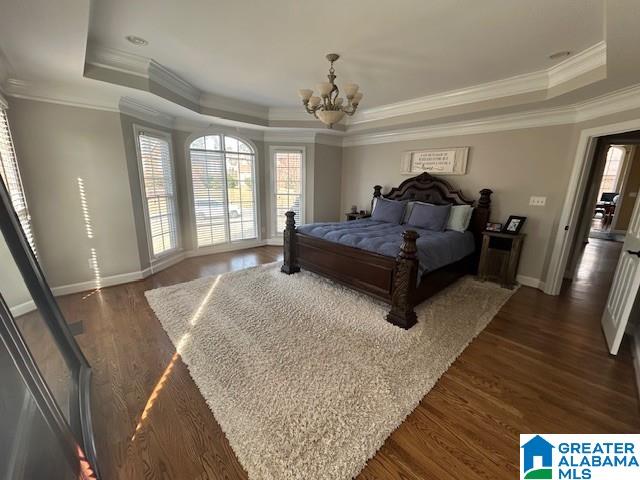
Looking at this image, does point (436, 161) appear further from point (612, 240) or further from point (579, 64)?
point (612, 240)

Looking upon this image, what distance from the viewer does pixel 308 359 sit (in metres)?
2.08

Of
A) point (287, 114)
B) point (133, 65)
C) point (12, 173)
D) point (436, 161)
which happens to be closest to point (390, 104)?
point (436, 161)

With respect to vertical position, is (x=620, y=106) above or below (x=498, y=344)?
above

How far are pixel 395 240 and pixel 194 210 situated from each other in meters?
3.43

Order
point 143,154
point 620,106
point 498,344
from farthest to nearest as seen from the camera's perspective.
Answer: point 143,154, point 620,106, point 498,344

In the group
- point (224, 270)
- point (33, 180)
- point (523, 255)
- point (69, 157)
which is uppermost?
point (69, 157)

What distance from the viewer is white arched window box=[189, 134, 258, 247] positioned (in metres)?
4.55

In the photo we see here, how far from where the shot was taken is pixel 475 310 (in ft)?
9.58

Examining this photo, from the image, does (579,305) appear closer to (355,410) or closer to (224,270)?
(355,410)

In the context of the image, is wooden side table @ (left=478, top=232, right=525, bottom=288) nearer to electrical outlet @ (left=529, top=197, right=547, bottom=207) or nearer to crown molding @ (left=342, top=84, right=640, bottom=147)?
electrical outlet @ (left=529, top=197, right=547, bottom=207)

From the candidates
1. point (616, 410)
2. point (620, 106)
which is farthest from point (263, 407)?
point (620, 106)

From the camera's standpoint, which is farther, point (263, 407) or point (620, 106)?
point (620, 106)

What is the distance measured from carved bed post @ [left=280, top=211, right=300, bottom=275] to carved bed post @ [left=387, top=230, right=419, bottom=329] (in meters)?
1.66

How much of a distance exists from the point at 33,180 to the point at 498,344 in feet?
16.2
